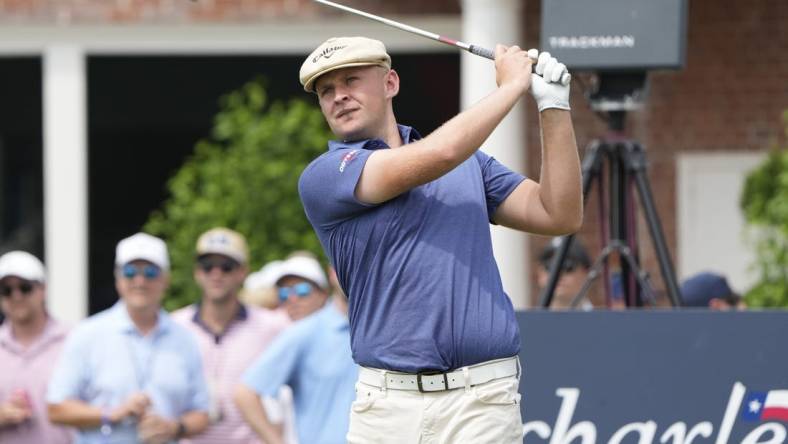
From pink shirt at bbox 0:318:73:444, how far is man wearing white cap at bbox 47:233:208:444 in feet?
0.75

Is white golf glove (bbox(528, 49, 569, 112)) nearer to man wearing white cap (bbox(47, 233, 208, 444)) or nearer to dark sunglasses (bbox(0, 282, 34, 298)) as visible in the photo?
man wearing white cap (bbox(47, 233, 208, 444))

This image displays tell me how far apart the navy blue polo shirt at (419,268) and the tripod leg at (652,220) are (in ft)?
6.75

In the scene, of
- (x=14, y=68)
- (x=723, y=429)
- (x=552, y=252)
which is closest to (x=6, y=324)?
(x=552, y=252)

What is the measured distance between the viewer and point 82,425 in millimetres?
7316

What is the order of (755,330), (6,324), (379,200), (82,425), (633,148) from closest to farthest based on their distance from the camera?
(379,200)
(755,330)
(633,148)
(82,425)
(6,324)

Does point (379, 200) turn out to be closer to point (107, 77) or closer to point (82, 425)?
point (82, 425)

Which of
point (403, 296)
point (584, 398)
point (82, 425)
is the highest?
point (403, 296)

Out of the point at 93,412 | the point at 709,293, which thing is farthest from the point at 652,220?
the point at 93,412

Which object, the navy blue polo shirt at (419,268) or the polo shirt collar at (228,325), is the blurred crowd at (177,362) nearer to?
the polo shirt collar at (228,325)

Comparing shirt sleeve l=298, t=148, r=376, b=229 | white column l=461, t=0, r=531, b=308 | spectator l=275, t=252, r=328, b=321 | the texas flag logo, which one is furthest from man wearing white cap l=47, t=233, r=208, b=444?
shirt sleeve l=298, t=148, r=376, b=229

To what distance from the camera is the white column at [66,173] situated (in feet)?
40.2

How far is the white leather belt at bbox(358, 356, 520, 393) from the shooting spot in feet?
14.4

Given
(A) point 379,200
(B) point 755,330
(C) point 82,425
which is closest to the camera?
(A) point 379,200

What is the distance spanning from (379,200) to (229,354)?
3882 mm
